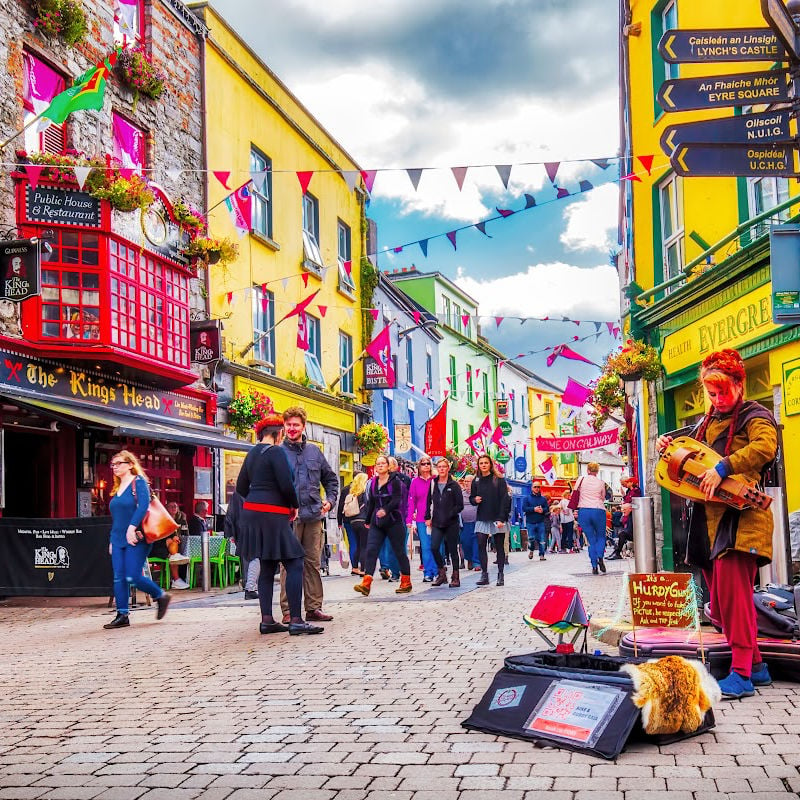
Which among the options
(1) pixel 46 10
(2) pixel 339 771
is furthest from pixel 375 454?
(2) pixel 339 771

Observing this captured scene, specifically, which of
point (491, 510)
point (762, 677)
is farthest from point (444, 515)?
point (762, 677)

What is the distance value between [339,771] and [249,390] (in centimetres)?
1691

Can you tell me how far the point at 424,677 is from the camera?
6.40 meters

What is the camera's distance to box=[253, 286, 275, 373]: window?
70.9 feet

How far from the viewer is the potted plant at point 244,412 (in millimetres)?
19781

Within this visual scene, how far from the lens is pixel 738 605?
17.8ft

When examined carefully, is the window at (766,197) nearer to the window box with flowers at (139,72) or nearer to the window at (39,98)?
the window at (39,98)

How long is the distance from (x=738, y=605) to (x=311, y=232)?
2145cm

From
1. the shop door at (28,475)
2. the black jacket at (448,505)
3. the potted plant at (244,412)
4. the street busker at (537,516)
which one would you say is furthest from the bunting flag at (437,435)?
the black jacket at (448,505)

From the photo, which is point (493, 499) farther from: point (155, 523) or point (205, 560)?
point (155, 523)

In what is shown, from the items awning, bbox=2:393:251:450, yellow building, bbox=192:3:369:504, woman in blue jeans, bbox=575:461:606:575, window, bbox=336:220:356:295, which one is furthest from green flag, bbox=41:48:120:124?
window, bbox=336:220:356:295

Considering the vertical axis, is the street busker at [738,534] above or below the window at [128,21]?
below

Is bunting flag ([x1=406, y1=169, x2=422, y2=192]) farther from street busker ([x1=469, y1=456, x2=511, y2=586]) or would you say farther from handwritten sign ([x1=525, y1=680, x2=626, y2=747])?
handwritten sign ([x1=525, y1=680, x2=626, y2=747])

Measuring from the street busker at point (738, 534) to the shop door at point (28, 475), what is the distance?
11.7m
